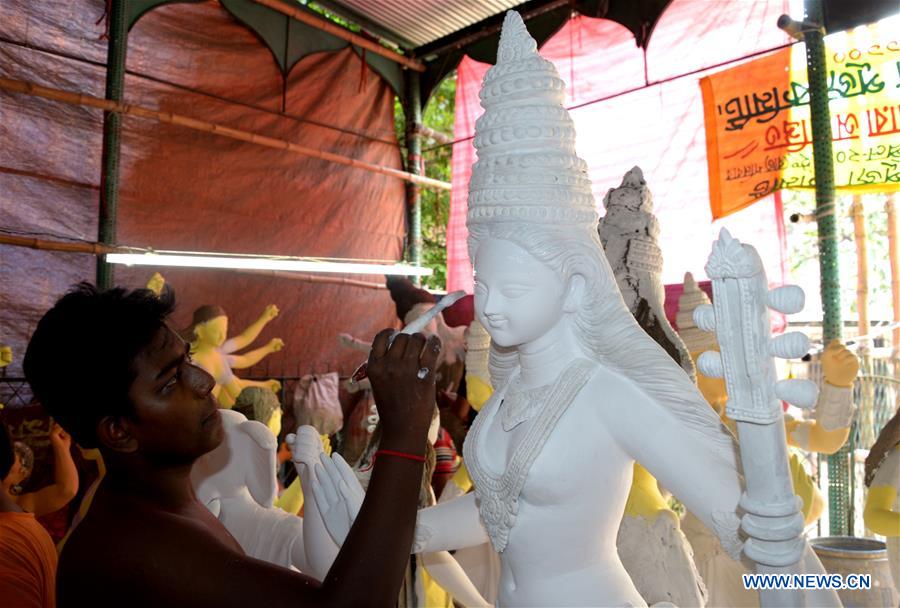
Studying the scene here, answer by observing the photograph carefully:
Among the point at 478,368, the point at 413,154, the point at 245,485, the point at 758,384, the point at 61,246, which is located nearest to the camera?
the point at 758,384

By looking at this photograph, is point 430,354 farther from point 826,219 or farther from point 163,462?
point 826,219

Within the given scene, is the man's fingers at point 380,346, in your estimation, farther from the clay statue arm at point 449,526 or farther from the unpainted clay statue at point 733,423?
the unpainted clay statue at point 733,423

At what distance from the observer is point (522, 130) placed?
1.61m

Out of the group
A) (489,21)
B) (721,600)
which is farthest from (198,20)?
(721,600)

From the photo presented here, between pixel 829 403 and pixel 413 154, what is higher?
pixel 413 154

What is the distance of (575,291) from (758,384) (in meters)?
0.61

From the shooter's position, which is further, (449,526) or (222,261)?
(222,261)

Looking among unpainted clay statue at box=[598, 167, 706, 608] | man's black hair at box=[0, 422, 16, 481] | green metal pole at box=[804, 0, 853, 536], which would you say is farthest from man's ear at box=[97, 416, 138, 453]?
green metal pole at box=[804, 0, 853, 536]

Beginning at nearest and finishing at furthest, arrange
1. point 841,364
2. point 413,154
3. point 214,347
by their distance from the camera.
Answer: point 841,364 < point 214,347 < point 413,154

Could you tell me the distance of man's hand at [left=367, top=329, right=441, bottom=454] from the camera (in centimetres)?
132

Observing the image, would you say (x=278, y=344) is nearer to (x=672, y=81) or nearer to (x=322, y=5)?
(x=322, y=5)

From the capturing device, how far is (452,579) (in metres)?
2.74

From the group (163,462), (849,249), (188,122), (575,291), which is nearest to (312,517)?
(163,462)

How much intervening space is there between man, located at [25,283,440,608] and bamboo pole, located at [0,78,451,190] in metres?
4.17
